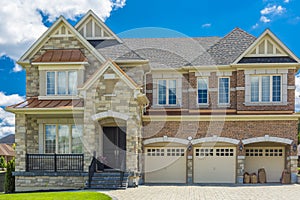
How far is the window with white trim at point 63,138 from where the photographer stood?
61.7 feet

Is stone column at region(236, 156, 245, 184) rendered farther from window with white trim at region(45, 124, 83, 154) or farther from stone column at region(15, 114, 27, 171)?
stone column at region(15, 114, 27, 171)

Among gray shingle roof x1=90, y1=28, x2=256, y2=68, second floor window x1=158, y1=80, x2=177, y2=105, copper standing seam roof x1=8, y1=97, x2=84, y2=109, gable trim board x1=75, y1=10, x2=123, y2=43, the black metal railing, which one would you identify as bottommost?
the black metal railing

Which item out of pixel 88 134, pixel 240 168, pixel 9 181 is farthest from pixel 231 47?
pixel 9 181

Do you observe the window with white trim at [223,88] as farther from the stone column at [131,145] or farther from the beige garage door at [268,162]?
the stone column at [131,145]

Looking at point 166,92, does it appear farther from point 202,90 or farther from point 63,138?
point 63,138

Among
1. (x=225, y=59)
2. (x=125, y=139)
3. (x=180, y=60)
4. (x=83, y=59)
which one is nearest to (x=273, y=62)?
(x=225, y=59)

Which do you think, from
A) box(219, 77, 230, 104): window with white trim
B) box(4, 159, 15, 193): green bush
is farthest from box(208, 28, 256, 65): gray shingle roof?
box(4, 159, 15, 193): green bush

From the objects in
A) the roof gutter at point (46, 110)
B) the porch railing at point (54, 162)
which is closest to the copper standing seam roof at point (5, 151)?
the porch railing at point (54, 162)

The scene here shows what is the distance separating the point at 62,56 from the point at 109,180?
7311mm

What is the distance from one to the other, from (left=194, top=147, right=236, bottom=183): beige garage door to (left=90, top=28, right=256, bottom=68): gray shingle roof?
17.3 ft

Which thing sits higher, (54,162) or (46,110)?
(46,110)

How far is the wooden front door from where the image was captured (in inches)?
732

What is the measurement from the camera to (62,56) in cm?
1911

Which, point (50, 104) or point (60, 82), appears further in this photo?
point (60, 82)
